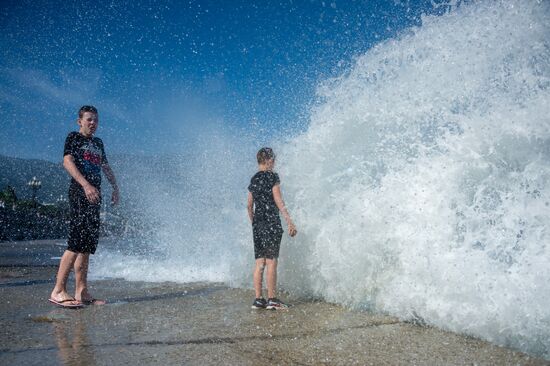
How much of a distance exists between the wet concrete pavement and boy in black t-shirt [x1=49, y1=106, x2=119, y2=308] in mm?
258

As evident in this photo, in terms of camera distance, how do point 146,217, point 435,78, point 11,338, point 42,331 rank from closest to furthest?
point 11,338 < point 42,331 < point 435,78 < point 146,217

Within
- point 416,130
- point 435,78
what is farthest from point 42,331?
point 435,78

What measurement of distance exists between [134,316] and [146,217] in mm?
8061

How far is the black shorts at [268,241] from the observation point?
4.08 m

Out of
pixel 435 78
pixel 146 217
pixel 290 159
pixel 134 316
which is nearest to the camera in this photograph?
pixel 134 316

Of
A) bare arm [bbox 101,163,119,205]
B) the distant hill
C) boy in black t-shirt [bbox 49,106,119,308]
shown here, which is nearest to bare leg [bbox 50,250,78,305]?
boy in black t-shirt [bbox 49,106,119,308]

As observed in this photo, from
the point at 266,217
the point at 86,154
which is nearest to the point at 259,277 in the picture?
the point at 266,217

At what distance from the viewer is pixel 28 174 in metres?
155

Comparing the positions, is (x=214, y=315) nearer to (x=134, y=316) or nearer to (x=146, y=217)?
(x=134, y=316)

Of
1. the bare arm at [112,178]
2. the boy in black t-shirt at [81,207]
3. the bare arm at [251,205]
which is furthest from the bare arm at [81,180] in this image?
the bare arm at [251,205]

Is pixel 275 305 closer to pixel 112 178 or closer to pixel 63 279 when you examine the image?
pixel 63 279

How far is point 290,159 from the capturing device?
5559 millimetres

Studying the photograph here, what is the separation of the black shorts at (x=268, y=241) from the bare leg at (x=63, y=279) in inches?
67.7

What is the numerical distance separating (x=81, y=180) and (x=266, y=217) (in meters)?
1.75
